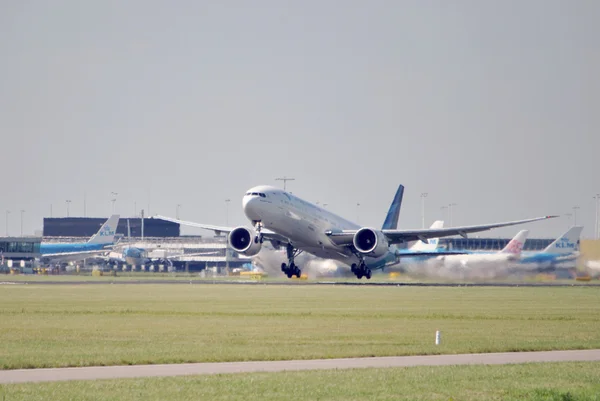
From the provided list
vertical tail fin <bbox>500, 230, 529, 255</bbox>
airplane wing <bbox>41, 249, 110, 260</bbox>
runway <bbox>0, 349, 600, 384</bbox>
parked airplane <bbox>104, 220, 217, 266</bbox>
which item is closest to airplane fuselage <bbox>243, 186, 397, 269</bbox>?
vertical tail fin <bbox>500, 230, 529, 255</bbox>

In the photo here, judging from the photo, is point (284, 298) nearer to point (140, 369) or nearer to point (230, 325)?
point (230, 325)

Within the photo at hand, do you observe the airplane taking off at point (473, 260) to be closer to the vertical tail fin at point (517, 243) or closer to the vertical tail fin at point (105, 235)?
the vertical tail fin at point (517, 243)

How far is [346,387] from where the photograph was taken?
2192 cm

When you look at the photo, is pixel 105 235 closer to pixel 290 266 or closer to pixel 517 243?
pixel 517 243

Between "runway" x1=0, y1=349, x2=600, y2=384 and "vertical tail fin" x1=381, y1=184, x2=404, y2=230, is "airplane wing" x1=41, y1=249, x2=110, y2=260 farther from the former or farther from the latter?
"runway" x1=0, y1=349, x2=600, y2=384

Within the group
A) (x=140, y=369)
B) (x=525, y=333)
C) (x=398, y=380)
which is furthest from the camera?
(x=525, y=333)

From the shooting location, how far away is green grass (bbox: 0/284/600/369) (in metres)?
30.2

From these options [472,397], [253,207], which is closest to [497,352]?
[472,397]

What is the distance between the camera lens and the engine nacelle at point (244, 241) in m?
83.8

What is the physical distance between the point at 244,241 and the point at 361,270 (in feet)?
36.9

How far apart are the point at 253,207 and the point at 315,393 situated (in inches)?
2207

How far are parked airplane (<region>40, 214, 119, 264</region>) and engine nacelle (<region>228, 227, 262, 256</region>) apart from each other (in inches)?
3131

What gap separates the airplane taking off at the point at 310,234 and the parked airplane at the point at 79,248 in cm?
6973

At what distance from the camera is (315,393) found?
21.0 metres
